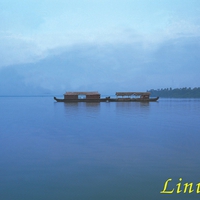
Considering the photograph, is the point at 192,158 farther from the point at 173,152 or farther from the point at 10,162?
the point at 10,162

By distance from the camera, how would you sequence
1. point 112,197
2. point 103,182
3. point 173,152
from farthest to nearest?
point 173,152, point 103,182, point 112,197

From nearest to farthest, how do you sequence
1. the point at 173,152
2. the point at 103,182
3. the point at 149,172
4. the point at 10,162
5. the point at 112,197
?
the point at 112,197, the point at 103,182, the point at 149,172, the point at 10,162, the point at 173,152

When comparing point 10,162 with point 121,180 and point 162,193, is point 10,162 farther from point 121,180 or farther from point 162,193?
point 162,193

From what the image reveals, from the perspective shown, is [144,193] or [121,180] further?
[121,180]

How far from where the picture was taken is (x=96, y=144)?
1315 centimetres

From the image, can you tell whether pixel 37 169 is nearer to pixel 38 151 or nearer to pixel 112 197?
pixel 38 151

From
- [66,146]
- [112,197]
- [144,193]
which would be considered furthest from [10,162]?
[144,193]

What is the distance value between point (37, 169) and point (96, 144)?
16.2ft

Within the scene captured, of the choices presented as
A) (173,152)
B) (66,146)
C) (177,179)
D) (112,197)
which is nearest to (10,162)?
(66,146)

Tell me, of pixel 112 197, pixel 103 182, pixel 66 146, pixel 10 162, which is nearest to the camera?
pixel 112 197

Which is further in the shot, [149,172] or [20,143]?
[20,143]

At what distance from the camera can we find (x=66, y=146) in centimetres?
1260

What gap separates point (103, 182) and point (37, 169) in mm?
2915

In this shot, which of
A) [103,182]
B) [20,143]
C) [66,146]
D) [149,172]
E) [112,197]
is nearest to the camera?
[112,197]
